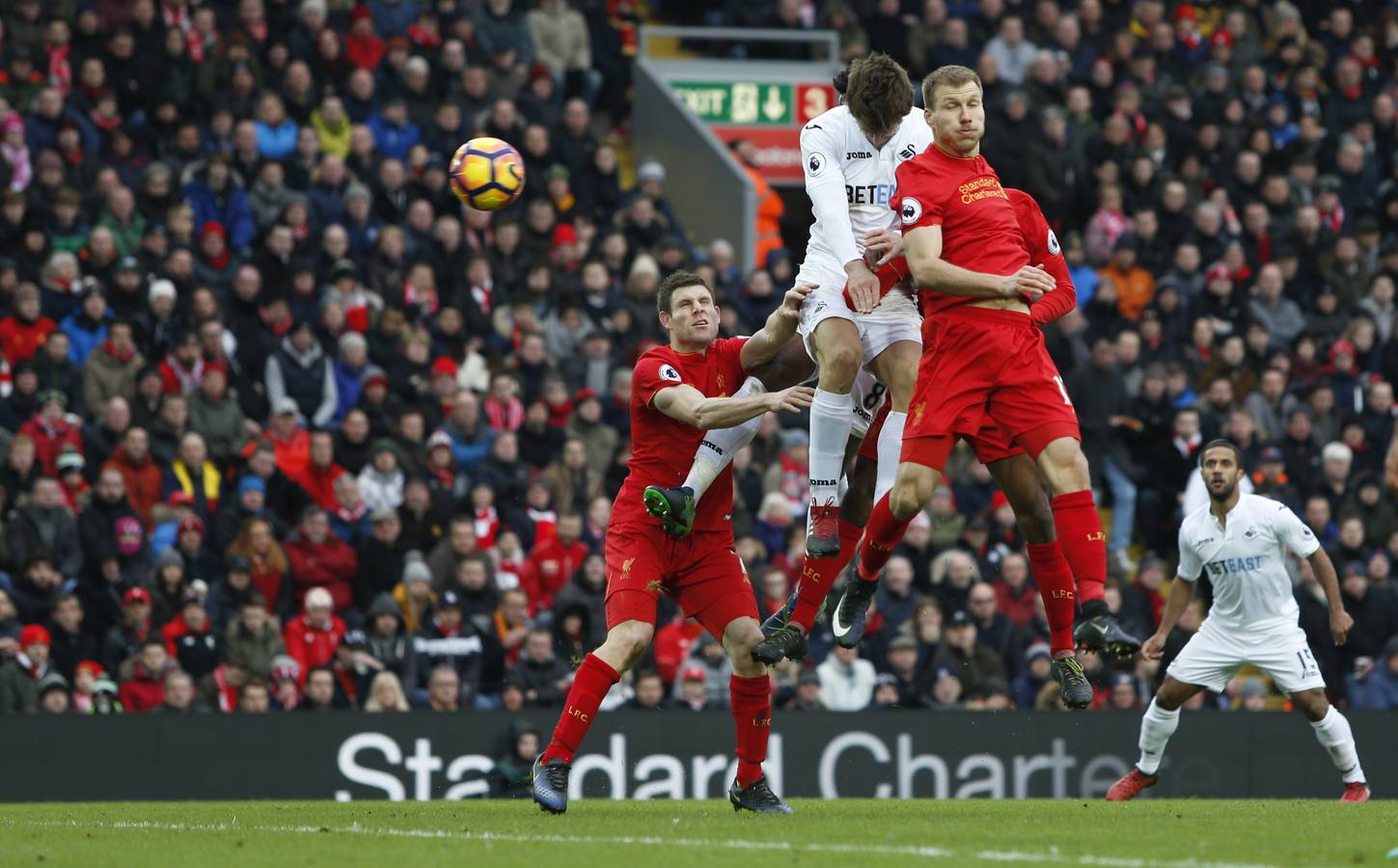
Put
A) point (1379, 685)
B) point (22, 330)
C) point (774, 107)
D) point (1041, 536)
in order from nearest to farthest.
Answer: point (1041, 536), point (22, 330), point (1379, 685), point (774, 107)

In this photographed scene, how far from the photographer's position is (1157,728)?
13.9m

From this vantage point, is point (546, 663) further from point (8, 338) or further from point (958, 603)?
point (8, 338)

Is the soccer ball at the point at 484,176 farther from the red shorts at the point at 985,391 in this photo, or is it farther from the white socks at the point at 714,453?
the red shorts at the point at 985,391

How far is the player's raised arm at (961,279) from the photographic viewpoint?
985 centimetres

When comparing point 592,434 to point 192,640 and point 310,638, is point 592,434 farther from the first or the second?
Result: point 192,640

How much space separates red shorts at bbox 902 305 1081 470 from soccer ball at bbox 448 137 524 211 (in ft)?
11.8

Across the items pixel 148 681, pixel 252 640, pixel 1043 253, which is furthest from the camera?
pixel 252 640

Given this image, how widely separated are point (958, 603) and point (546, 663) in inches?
137

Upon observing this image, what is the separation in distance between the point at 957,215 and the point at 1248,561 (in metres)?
4.81

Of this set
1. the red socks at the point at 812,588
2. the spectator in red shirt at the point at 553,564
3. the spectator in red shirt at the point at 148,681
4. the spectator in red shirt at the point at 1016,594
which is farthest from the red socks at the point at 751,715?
the spectator in red shirt at the point at 1016,594

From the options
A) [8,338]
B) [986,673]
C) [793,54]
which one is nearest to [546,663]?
[986,673]

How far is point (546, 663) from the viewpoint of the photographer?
52.5 feet

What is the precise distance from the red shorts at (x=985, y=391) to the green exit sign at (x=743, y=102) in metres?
13.3

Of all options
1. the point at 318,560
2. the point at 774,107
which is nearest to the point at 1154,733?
the point at 318,560
